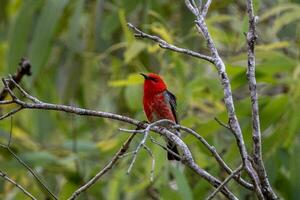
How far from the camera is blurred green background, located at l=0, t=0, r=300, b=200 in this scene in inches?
200

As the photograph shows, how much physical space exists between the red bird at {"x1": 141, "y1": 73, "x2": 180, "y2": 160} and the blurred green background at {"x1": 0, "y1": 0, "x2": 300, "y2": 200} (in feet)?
0.25

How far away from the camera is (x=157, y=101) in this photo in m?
4.79

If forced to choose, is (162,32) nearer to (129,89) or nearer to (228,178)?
(129,89)

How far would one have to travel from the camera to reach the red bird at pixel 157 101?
15.6ft

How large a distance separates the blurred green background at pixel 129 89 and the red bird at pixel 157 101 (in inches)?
3.0

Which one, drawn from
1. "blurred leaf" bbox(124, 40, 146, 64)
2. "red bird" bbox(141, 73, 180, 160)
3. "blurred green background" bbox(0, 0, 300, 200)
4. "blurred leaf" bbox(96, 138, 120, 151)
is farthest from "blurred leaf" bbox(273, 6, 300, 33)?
"blurred leaf" bbox(96, 138, 120, 151)

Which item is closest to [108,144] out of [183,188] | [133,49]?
[133,49]

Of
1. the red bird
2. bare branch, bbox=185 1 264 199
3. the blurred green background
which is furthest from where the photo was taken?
the blurred green background

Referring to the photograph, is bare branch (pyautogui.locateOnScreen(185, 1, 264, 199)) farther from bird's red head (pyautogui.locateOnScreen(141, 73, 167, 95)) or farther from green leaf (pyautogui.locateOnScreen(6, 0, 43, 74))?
green leaf (pyautogui.locateOnScreen(6, 0, 43, 74))

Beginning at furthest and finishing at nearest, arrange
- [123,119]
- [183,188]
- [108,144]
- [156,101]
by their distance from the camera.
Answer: [108,144] → [156,101] → [183,188] → [123,119]

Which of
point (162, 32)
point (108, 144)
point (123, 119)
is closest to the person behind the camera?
point (123, 119)

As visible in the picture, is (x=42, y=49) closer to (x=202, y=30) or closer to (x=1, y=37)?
(x=1, y=37)

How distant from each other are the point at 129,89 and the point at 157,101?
1076 mm

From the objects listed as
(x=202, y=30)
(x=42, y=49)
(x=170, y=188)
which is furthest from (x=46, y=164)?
(x=202, y=30)
